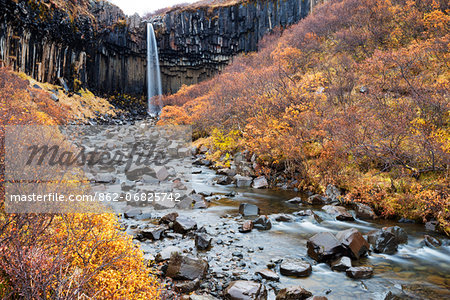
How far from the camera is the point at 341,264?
6.94 metres

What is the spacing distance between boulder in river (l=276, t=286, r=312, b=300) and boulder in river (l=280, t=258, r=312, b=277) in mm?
917

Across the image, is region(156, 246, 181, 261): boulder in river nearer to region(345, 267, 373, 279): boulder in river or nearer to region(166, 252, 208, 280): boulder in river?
region(166, 252, 208, 280): boulder in river

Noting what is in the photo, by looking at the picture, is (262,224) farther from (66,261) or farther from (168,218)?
(66,261)

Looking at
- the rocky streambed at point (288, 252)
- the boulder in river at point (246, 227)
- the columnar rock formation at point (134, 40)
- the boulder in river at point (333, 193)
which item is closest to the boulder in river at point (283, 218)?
the rocky streambed at point (288, 252)

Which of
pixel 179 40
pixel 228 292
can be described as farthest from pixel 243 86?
pixel 179 40

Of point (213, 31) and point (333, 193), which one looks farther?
point (213, 31)

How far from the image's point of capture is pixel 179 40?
59.3 metres

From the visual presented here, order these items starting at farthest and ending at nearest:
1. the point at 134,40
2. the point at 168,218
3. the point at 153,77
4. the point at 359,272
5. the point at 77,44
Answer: the point at 153,77 → the point at 134,40 → the point at 77,44 → the point at 168,218 → the point at 359,272

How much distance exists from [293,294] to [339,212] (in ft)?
20.3

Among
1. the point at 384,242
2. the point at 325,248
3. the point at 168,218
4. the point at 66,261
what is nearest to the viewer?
the point at 66,261

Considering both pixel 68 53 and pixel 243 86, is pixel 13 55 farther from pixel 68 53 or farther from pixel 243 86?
pixel 243 86

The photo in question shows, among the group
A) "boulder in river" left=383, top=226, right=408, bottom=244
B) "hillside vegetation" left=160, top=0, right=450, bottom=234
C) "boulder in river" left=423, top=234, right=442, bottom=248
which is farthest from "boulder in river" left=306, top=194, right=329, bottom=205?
"boulder in river" left=423, top=234, right=442, bottom=248

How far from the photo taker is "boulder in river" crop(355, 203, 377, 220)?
423 inches

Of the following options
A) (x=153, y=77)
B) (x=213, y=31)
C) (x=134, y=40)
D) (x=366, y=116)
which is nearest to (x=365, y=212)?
(x=366, y=116)
